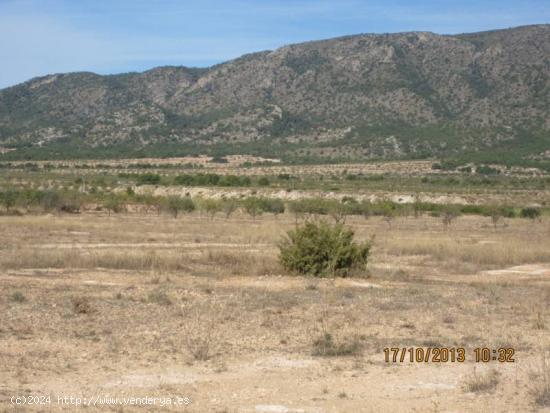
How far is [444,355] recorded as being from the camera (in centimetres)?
1316

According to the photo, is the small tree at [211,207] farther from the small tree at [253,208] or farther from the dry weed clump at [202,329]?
the dry weed clump at [202,329]

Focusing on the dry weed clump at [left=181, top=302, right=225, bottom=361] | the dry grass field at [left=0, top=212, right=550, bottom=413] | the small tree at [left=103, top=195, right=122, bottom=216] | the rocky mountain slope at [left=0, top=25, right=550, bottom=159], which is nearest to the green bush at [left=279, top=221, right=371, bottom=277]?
the dry grass field at [left=0, top=212, right=550, bottom=413]

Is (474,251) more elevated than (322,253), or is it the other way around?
(322,253)

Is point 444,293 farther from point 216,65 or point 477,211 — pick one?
point 216,65

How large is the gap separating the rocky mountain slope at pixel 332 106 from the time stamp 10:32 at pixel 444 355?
120143 millimetres

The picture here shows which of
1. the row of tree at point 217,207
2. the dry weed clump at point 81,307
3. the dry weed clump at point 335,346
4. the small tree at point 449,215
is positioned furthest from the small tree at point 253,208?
the dry weed clump at point 335,346

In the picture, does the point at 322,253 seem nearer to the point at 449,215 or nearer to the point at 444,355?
the point at 444,355

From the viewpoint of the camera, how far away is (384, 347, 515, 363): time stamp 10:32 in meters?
12.9

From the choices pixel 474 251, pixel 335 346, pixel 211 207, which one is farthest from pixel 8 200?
pixel 335 346

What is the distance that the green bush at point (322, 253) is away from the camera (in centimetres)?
2452

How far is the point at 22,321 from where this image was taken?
15.1m

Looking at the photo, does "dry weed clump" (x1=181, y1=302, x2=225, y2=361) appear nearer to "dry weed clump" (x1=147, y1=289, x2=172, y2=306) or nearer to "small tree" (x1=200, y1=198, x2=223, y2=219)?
"dry weed clump" (x1=147, y1=289, x2=172, y2=306)

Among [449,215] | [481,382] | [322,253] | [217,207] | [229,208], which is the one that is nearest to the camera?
[481,382]

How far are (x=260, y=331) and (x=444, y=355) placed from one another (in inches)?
136
